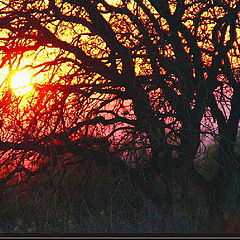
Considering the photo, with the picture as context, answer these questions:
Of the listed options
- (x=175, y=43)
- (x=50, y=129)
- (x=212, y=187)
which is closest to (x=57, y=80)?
(x=50, y=129)

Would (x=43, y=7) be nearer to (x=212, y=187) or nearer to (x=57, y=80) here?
(x=57, y=80)

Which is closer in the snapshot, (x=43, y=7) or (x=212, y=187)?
(x=43, y=7)

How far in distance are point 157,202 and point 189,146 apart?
63.1 inches

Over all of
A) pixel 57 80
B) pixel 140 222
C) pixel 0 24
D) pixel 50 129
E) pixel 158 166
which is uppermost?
pixel 0 24

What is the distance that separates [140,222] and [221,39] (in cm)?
393

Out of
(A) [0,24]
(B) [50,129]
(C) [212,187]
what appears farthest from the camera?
(C) [212,187]

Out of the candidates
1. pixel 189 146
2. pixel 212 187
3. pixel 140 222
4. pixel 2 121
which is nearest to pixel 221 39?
pixel 189 146

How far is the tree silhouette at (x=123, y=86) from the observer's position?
315 inches

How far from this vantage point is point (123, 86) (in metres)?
9.09

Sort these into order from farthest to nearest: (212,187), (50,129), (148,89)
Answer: (212,187) → (148,89) → (50,129)

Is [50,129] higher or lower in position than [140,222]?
higher

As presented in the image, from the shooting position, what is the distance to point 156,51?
8.24 m

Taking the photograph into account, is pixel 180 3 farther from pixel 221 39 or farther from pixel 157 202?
pixel 157 202

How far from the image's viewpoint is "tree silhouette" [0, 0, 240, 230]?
7.99 metres
